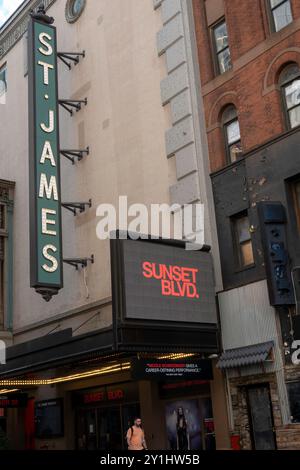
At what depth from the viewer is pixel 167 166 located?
21734mm

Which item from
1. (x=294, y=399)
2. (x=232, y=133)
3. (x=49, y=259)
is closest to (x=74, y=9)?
(x=232, y=133)

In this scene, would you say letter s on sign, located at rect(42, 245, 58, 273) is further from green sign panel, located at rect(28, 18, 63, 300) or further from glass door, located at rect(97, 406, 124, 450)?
glass door, located at rect(97, 406, 124, 450)

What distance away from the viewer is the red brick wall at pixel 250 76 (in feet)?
60.7

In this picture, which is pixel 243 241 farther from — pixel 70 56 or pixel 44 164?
pixel 70 56

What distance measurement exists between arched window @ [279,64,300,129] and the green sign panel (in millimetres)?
8991

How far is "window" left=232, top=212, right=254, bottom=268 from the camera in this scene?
1905 centimetres

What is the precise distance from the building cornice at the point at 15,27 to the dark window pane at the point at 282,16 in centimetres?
1458

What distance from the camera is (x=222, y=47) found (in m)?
21.0

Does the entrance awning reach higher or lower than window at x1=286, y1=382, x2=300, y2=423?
higher

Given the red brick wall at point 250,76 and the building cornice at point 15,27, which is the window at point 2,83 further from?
the red brick wall at point 250,76

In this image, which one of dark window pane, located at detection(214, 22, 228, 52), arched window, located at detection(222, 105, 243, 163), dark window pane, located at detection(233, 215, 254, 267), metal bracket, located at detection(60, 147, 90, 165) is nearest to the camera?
dark window pane, located at detection(233, 215, 254, 267)

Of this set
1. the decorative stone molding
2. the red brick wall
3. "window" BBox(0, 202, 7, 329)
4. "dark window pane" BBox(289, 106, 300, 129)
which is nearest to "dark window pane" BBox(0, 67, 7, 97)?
"window" BBox(0, 202, 7, 329)

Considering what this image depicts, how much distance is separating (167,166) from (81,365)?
761 centimetres

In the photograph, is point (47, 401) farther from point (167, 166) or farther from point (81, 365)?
point (167, 166)
